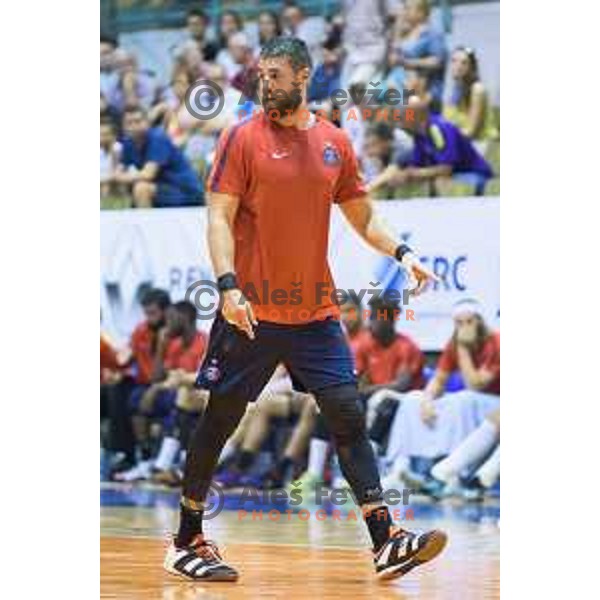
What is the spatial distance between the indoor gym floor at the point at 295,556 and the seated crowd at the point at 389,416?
9.4 inches

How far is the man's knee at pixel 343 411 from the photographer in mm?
6352

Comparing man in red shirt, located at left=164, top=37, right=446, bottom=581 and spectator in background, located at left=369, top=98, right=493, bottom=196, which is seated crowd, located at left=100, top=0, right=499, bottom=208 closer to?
spectator in background, located at left=369, top=98, right=493, bottom=196

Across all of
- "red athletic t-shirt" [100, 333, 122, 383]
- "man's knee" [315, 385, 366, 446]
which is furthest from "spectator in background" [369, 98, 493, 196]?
"man's knee" [315, 385, 366, 446]

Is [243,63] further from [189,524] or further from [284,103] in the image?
[189,524]

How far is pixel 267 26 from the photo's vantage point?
10.3 m

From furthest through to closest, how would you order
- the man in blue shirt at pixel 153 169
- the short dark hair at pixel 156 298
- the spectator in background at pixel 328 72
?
the short dark hair at pixel 156 298 < the man in blue shirt at pixel 153 169 < the spectator in background at pixel 328 72

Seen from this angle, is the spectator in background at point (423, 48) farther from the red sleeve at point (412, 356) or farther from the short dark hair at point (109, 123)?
the short dark hair at point (109, 123)

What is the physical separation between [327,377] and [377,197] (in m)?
3.94

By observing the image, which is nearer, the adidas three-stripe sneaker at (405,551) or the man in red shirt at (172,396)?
the adidas three-stripe sneaker at (405,551)

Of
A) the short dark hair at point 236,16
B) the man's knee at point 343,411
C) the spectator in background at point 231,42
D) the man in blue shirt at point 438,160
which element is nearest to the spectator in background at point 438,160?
the man in blue shirt at point 438,160

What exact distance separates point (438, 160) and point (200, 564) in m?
4.23
